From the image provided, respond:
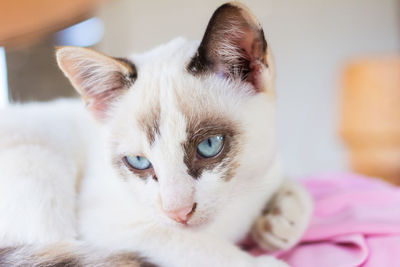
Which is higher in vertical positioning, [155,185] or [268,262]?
[155,185]

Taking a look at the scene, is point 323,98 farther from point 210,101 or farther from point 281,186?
point 210,101

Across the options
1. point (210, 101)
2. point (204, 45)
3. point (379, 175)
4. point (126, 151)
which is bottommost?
point (379, 175)

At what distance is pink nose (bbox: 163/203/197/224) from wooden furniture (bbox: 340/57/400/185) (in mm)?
2488

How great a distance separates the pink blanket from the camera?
0.89 meters

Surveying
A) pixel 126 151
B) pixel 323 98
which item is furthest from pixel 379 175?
pixel 126 151

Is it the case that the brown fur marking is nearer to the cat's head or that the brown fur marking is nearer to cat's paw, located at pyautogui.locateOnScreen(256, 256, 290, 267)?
the cat's head

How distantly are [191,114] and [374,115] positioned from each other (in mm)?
2492

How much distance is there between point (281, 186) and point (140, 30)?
2062 mm

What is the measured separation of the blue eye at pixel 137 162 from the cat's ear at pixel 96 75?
0.17 metres

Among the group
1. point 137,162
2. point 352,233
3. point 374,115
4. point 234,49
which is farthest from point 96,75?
point 374,115

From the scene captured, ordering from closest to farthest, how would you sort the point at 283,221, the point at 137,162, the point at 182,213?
the point at 182,213, the point at 137,162, the point at 283,221

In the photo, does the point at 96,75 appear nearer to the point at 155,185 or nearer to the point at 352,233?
the point at 155,185

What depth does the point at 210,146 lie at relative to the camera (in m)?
0.76

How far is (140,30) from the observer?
281 cm
